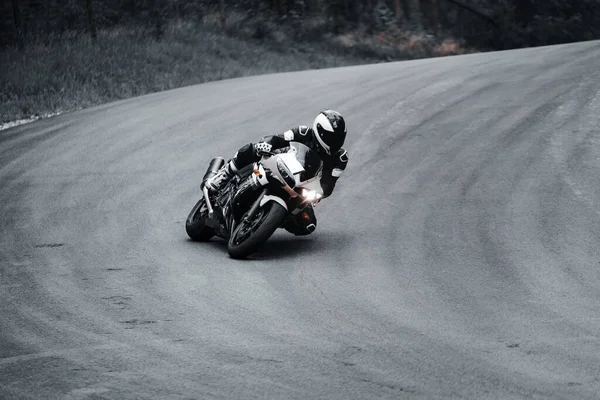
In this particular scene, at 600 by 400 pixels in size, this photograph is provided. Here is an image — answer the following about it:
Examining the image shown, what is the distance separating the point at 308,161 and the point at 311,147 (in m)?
0.36

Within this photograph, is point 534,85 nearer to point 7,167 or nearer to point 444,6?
point 7,167

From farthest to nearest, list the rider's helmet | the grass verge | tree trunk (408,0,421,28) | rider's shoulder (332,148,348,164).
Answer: tree trunk (408,0,421,28), the grass verge, rider's shoulder (332,148,348,164), the rider's helmet

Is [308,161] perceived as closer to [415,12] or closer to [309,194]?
[309,194]

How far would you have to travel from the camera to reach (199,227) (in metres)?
10.5

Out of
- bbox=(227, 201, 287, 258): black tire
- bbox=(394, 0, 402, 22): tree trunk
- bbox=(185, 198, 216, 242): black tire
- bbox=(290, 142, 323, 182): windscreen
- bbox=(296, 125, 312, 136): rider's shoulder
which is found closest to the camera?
bbox=(227, 201, 287, 258): black tire

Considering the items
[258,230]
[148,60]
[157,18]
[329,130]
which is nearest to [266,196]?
[258,230]

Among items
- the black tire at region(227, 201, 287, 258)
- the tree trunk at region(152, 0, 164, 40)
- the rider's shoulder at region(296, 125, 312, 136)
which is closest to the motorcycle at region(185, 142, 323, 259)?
the black tire at region(227, 201, 287, 258)

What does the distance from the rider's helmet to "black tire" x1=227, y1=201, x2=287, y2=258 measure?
2.89 feet

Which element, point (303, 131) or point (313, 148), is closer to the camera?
point (303, 131)

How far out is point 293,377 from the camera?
5.91 metres

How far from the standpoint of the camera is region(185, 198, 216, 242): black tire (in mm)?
10531

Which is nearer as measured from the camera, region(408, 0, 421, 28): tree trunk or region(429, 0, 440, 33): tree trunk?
region(429, 0, 440, 33): tree trunk

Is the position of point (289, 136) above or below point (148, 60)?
above

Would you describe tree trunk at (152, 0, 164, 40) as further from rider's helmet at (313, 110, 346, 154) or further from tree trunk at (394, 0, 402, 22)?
rider's helmet at (313, 110, 346, 154)
